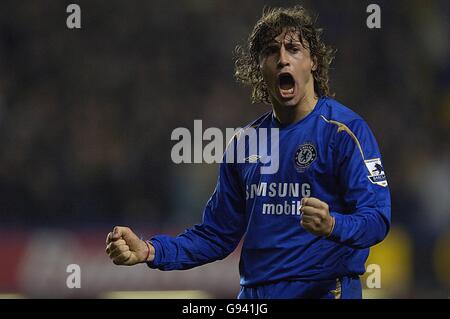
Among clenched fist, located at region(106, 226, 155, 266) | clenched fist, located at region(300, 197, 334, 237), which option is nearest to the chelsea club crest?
clenched fist, located at region(300, 197, 334, 237)

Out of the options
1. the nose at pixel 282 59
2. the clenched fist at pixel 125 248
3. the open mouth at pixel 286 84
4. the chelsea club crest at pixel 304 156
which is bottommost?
the clenched fist at pixel 125 248

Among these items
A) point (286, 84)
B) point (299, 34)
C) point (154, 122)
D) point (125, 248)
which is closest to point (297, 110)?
point (286, 84)

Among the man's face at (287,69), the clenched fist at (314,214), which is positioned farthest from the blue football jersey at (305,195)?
the clenched fist at (314,214)

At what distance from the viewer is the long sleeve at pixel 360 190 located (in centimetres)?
331

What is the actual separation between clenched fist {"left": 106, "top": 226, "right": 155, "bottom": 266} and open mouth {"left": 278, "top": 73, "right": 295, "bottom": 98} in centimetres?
89

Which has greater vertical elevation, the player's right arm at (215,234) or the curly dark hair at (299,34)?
the curly dark hair at (299,34)

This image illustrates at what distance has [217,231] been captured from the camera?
4047 millimetres

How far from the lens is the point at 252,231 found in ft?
12.5

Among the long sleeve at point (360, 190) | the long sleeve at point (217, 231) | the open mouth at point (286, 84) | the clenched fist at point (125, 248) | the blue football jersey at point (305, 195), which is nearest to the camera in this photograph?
the long sleeve at point (360, 190)

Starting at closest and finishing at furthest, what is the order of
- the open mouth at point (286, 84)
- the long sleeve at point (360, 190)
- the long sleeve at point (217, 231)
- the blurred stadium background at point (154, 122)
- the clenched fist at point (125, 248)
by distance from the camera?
1. the long sleeve at point (360, 190)
2. the clenched fist at point (125, 248)
3. the open mouth at point (286, 84)
4. the long sleeve at point (217, 231)
5. the blurred stadium background at point (154, 122)

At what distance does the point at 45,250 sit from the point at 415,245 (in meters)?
3.06

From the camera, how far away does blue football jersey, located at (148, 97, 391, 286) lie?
3.49 m

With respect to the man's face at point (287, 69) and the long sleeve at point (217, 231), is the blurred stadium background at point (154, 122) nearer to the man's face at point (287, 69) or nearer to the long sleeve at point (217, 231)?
the long sleeve at point (217, 231)
